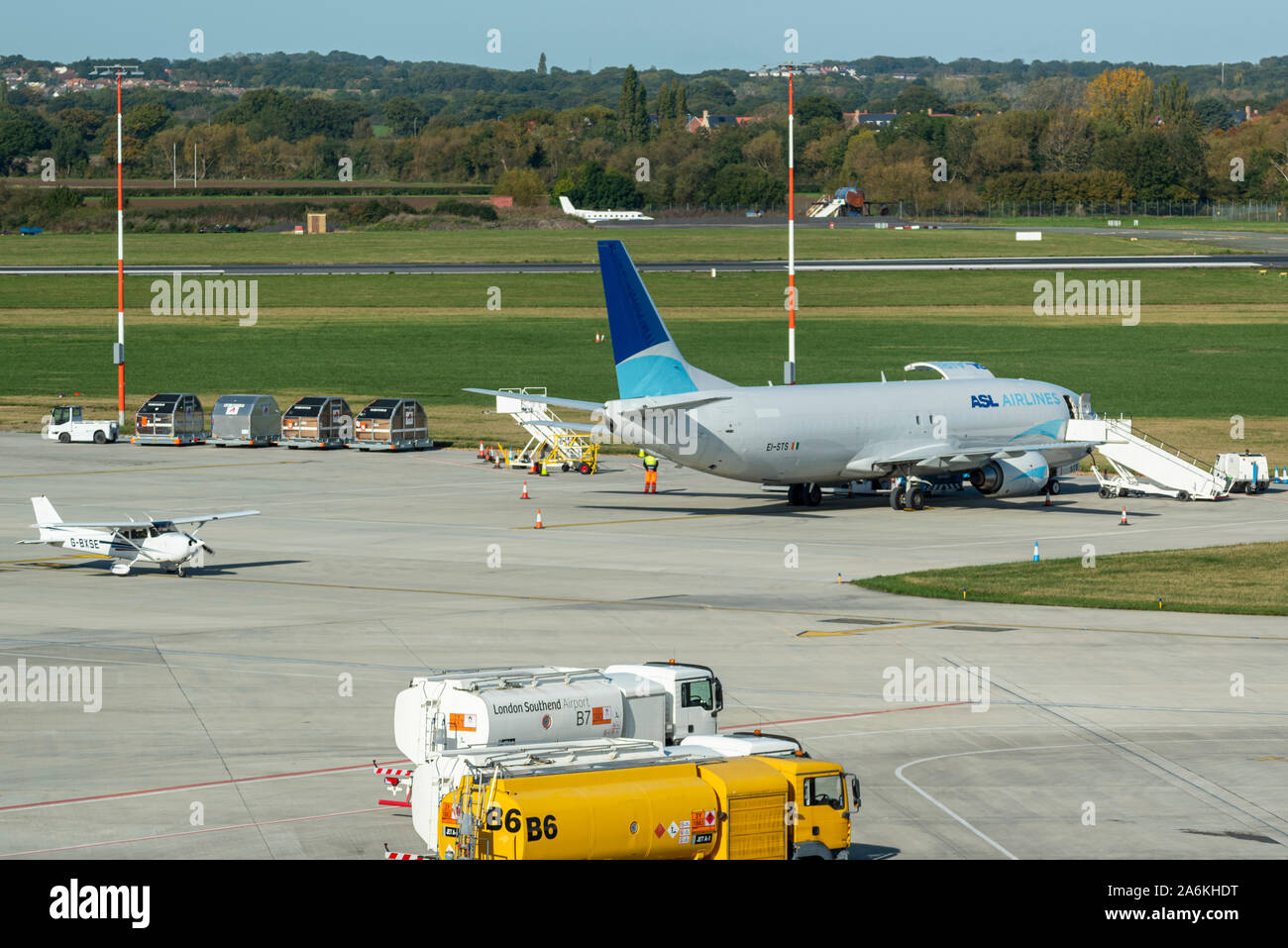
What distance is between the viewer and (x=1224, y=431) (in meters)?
91.2

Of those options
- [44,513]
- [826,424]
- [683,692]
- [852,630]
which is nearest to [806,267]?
[826,424]

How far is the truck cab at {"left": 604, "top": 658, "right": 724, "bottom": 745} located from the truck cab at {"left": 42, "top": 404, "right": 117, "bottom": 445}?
66.4m

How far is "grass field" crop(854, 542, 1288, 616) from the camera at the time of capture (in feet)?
162

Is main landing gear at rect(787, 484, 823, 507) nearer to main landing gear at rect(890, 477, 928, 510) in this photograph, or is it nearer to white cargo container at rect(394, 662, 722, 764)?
main landing gear at rect(890, 477, 928, 510)

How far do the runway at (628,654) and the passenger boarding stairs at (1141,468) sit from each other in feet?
3.57

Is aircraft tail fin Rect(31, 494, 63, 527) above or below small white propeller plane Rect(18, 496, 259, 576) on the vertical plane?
above

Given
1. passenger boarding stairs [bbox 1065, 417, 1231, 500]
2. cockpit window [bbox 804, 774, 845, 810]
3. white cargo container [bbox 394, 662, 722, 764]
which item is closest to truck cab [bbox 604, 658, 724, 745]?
white cargo container [bbox 394, 662, 722, 764]

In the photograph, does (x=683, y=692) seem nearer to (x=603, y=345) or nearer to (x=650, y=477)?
(x=650, y=477)

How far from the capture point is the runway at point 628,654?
28.2m

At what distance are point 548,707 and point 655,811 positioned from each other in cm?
436

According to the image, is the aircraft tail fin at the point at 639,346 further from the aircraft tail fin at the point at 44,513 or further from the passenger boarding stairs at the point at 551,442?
the aircraft tail fin at the point at 44,513

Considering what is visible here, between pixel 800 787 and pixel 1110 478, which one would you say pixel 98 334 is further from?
pixel 800 787

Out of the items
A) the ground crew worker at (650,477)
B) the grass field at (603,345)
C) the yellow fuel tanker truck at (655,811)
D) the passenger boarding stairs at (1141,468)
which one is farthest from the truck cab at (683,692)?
the grass field at (603,345)
